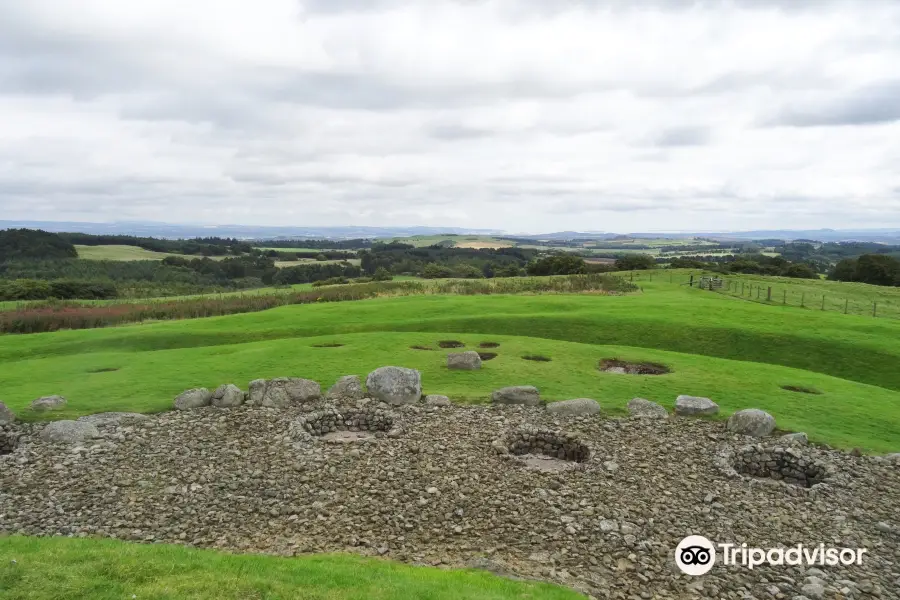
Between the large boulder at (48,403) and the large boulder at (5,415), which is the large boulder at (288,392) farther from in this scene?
the large boulder at (5,415)

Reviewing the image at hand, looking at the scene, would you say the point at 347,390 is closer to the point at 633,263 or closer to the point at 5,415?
the point at 5,415

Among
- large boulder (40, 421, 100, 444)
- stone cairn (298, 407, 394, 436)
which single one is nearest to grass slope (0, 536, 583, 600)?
large boulder (40, 421, 100, 444)

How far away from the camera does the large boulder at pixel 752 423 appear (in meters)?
17.8

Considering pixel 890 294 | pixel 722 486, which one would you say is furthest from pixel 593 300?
pixel 890 294

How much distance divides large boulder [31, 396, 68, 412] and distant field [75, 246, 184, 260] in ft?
426

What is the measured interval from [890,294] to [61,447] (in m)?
71.7

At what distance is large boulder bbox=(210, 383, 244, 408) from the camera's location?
2006 cm

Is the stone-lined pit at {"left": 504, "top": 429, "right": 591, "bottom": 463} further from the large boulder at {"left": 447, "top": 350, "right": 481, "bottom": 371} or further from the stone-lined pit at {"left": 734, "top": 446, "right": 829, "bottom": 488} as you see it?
the large boulder at {"left": 447, "top": 350, "right": 481, "bottom": 371}

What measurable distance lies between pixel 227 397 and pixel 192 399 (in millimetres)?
1229

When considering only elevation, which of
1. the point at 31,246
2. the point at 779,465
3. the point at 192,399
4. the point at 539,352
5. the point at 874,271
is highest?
the point at 31,246

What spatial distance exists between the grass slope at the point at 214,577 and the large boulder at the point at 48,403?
985cm

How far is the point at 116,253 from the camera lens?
14000 centimetres

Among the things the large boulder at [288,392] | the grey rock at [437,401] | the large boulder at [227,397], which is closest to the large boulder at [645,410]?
the grey rock at [437,401]

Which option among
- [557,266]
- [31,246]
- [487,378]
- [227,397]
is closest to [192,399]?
[227,397]
